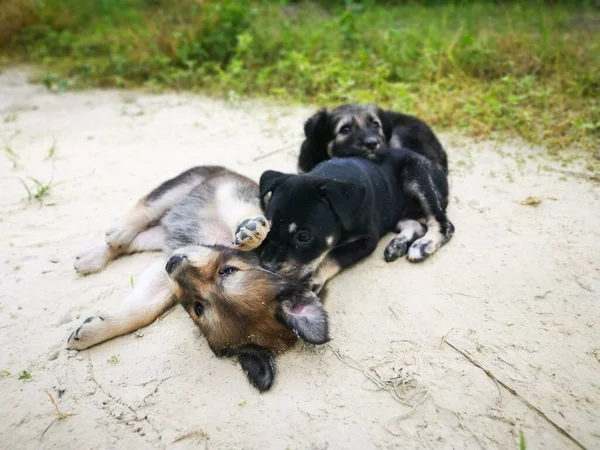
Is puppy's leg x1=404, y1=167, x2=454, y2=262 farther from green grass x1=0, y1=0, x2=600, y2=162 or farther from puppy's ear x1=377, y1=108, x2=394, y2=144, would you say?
green grass x1=0, y1=0, x2=600, y2=162

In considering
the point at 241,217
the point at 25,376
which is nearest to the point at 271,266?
the point at 241,217

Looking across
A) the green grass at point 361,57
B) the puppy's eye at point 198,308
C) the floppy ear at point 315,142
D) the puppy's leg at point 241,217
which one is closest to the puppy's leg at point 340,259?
the puppy's leg at point 241,217

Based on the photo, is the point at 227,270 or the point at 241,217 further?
the point at 241,217

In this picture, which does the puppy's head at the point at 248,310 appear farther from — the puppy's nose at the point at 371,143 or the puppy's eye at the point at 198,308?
the puppy's nose at the point at 371,143

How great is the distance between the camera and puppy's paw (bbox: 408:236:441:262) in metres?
3.85

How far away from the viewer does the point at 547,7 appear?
33.1ft

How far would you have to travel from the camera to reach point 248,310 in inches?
115

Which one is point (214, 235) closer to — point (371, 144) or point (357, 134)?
point (371, 144)

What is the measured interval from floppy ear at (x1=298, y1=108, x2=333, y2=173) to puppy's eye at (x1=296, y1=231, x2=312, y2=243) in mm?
1759

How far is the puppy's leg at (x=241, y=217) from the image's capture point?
3.38 metres

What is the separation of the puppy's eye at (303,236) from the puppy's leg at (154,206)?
1.24 meters

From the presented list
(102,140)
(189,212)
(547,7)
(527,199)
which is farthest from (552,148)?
(547,7)

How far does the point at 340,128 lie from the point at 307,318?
9.06ft

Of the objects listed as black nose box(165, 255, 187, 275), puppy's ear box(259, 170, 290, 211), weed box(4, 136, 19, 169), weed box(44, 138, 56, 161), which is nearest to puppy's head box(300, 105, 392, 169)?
puppy's ear box(259, 170, 290, 211)
